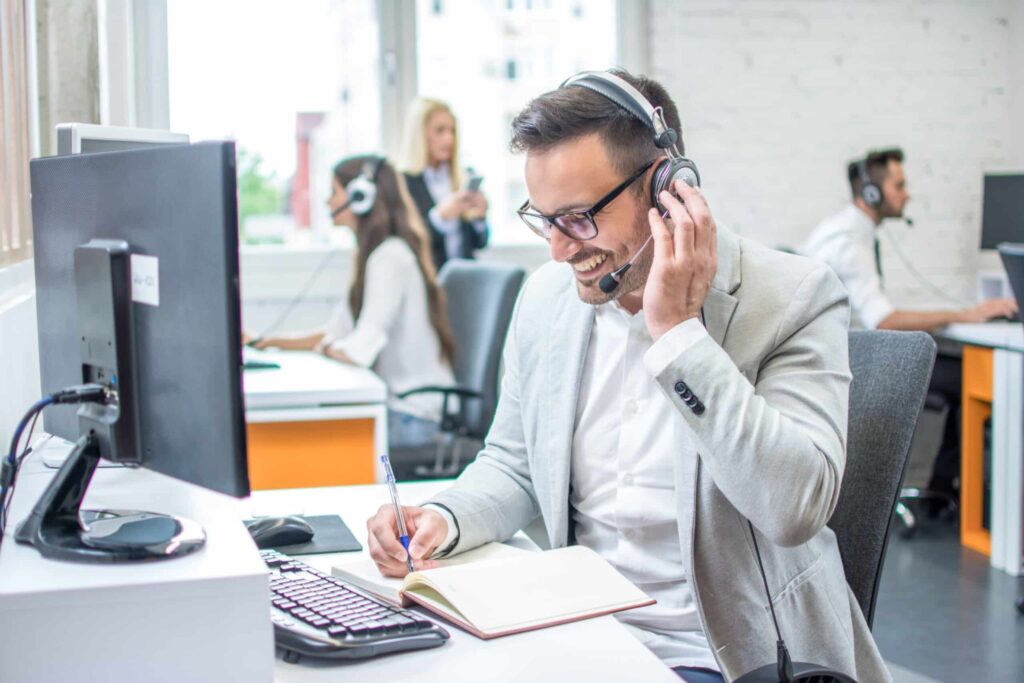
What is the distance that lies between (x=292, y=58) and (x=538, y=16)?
1128 mm

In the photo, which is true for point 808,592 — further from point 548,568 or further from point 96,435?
point 96,435

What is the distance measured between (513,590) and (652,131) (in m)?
0.62

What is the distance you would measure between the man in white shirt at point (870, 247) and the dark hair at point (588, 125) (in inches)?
112

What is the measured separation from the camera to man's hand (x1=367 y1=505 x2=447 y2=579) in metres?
1.28

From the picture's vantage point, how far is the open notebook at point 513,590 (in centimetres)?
112

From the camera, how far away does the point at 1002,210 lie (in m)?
4.61

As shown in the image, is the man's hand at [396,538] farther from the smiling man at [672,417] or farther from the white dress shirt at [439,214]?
the white dress shirt at [439,214]

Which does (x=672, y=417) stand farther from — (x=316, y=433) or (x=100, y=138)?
(x=316, y=433)

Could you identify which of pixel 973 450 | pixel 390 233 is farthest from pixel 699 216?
pixel 973 450

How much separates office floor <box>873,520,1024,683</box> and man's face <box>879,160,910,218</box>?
4.52ft

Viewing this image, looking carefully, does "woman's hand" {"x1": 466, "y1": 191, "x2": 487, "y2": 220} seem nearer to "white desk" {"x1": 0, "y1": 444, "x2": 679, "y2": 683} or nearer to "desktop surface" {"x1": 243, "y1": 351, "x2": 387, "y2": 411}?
"desktop surface" {"x1": 243, "y1": 351, "x2": 387, "y2": 411}

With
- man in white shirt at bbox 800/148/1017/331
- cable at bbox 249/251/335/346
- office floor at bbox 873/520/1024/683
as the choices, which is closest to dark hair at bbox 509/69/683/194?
office floor at bbox 873/520/1024/683

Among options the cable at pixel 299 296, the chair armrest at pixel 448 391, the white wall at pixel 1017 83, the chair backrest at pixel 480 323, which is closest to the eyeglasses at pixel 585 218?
the chair backrest at pixel 480 323

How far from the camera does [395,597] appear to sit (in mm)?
1197
